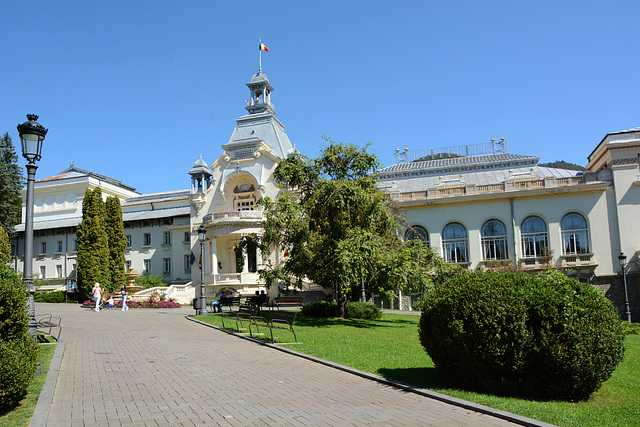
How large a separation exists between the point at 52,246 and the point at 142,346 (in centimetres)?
4838

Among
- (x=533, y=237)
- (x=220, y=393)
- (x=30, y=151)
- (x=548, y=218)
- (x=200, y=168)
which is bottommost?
(x=220, y=393)

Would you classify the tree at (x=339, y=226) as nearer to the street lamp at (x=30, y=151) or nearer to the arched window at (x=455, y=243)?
the street lamp at (x=30, y=151)

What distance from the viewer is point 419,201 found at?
41062 mm

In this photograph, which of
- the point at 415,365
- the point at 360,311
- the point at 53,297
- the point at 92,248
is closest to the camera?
the point at 415,365

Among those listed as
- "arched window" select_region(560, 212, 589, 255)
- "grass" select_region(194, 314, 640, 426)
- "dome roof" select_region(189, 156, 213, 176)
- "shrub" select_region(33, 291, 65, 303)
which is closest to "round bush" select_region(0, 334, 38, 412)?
"grass" select_region(194, 314, 640, 426)

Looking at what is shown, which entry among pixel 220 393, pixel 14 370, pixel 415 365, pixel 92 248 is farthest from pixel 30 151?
pixel 92 248

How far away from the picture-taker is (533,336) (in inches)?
340

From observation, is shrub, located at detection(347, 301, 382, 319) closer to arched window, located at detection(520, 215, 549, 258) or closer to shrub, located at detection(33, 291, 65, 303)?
arched window, located at detection(520, 215, 549, 258)

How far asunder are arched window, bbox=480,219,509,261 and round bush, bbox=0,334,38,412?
3645 cm

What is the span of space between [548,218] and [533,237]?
183 cm

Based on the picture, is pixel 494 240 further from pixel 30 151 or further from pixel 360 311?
pixel 30 151

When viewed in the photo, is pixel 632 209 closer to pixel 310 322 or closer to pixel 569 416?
pixel 310 322

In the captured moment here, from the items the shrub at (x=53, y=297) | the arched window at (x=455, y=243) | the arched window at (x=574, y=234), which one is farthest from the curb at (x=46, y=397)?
the arched window at (x=574, y=234)

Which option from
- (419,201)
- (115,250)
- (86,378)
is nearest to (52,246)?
(115,250)
